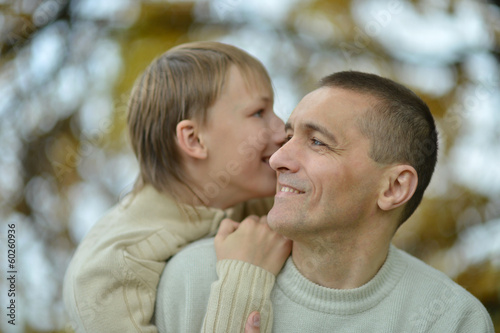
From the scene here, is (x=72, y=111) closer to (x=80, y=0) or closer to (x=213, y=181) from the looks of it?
(x=80, y=0)

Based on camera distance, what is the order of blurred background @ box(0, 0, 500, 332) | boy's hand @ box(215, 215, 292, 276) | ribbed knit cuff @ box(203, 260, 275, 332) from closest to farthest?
ribbed knit cuff @ box(203, 260, 275, 332) < boy's hand @ box(215, 215, 292, 276) < blurred background @ box(0, 0, 500, 332)

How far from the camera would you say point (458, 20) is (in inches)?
144

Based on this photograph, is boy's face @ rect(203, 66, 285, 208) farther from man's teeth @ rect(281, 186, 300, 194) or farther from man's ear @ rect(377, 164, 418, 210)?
man's ear @ rect(377, 164, 418, 210)

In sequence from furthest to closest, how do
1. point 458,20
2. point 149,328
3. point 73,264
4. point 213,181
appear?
1. point 458,20
2. point 213,181
3. point 73,264
4. point 149,328

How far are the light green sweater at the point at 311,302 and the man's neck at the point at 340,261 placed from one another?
3 centimetres

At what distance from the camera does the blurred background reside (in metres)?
3.68

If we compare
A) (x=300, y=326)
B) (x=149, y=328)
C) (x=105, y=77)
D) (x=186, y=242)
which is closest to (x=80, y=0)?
(x=105, y=77)

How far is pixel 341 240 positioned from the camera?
1.85 metres

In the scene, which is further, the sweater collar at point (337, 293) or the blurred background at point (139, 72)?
the blurred background at point (139, 72)

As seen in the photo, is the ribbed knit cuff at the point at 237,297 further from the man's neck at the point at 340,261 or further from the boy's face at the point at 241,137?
the boy's face at the point at 241,137

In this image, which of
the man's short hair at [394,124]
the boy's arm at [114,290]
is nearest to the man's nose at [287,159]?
the man's short hair at [394,124]

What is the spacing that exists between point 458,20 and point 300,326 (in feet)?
8.57

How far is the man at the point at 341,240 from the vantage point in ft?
5.84

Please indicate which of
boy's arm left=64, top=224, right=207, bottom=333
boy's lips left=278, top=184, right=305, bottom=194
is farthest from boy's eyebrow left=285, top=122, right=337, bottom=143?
boy's arm left=64, top=224, right=207, bottom=333
